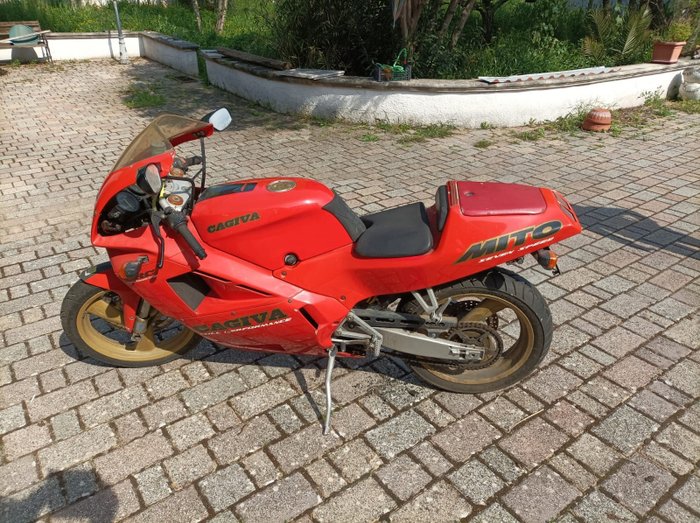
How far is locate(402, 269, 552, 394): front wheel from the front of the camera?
9.57 feet

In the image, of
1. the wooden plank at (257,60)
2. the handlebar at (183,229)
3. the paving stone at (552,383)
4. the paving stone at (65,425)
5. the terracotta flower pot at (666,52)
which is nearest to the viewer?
the handlebar at (183,229)

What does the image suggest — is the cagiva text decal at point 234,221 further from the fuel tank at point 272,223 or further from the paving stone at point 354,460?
the paving stone at point 354,460

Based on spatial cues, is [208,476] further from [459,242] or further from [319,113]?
[319,113]

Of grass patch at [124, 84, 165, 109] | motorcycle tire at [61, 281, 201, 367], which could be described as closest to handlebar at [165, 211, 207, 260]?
motorcycle tire at [61, 281, 201, 367]

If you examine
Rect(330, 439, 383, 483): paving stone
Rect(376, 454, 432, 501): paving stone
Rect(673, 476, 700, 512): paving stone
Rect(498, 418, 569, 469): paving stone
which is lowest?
Rect(330, 439, 383, 483): paving stone

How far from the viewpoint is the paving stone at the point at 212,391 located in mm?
3256

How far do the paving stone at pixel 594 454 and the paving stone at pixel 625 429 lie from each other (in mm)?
60

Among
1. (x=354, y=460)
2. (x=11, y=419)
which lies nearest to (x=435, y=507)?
(x=354, y=460)

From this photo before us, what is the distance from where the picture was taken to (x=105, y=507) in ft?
8.57

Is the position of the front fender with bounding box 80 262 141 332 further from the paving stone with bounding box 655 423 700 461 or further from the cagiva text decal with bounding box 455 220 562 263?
the paving stone with bounding box 655 423 700 461

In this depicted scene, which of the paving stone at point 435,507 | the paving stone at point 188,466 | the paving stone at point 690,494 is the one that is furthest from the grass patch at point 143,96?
the paving stone at point 690,494

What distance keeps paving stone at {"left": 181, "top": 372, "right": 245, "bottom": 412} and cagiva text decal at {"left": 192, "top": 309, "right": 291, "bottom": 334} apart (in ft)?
1.62

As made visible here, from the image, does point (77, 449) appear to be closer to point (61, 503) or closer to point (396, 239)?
point (61, 503)

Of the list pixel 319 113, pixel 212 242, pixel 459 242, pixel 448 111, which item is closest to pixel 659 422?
pixel 459 242
